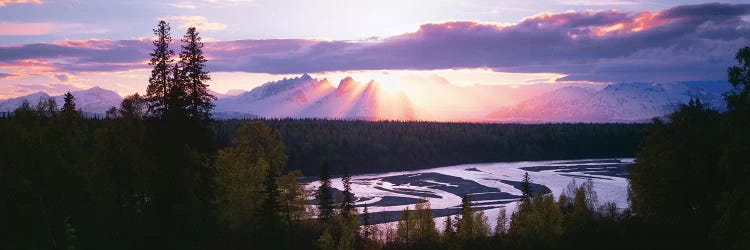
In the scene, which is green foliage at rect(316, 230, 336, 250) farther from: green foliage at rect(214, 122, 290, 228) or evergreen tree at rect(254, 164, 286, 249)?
green foliage at rect(214, 122, 290, 228)

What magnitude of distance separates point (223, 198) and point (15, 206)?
15213mm

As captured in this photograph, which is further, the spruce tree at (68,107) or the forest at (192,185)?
the spruce tree at (68,107)

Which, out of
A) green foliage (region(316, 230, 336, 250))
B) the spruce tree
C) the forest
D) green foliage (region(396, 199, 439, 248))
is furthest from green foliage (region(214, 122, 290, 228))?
green foliage (region(396, 199, 439, 248))

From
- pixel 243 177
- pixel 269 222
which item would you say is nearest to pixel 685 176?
pixel 269 222

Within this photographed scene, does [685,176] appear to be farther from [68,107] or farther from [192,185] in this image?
[68,107]

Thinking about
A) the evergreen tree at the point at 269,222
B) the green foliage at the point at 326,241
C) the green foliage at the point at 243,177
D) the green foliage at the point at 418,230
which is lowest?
the green foliage at the point at 418,230

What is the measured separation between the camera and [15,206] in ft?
116

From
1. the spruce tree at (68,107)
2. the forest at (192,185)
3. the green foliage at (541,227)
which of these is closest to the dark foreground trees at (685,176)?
the forest at (192,185)

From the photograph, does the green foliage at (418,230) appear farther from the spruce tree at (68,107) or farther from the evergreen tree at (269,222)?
the spruce tree at (68,107)

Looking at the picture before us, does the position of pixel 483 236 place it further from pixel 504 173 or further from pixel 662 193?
pixel 504 173

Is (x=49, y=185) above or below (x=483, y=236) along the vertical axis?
above

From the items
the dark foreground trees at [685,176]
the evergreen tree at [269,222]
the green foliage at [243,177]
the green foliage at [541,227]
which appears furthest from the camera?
the green foliage at [541,227]

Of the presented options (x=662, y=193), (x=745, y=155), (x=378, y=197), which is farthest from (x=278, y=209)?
(x=378, y=197)

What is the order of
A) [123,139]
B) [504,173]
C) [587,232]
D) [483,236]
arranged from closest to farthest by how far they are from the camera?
[123,139], [587,232], [483,236], [504,173]
